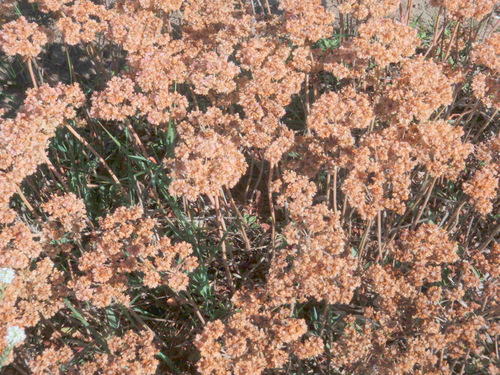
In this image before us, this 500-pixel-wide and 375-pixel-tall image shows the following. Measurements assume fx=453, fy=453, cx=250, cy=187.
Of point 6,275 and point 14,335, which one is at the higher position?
point 6,275

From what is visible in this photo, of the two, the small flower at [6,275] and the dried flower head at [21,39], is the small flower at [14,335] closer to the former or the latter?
the small flower at [6,275]

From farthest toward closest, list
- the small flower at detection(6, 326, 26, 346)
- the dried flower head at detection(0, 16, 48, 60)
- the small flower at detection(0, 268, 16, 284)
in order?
the dried flower head at detection(0, 16, 48, 60)
the small flower at detection(0, 268, 16, 284)
the small flower at detection(6, 326, 26, 346)

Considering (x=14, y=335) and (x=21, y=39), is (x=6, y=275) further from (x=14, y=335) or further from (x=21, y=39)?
(x=21, y=39)

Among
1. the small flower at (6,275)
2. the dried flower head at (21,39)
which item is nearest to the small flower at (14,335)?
the small flower at (6,275)

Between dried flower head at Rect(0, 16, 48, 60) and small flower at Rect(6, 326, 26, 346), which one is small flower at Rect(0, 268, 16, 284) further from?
dried flower head at Rect(0, 16, 48, 60)

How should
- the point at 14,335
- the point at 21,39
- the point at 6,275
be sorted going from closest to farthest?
the point at 14,335 → the point at 6,275 → the point at 21,39

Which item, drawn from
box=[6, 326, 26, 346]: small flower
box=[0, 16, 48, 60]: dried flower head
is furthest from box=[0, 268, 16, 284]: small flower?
box=[0, 16, 48, 60]: dried flower head

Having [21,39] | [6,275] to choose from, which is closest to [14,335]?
[6,275]

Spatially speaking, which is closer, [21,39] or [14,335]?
[14,335]

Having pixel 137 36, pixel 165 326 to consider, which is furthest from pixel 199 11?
pixel 165 326
